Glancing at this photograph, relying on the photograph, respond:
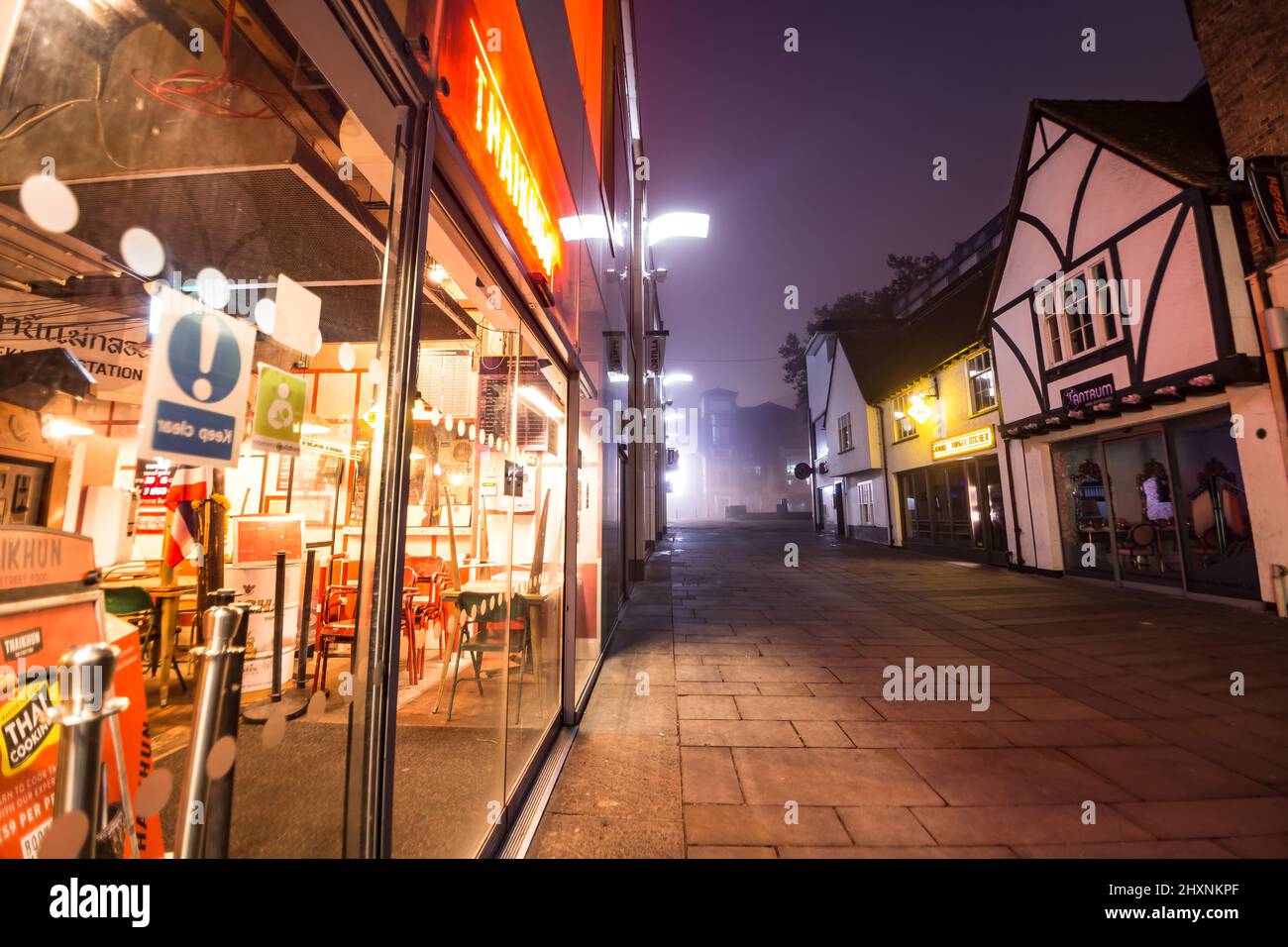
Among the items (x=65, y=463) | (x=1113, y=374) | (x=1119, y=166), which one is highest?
(x=1119, y=166)

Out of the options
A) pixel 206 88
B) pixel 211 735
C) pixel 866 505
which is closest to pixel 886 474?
pixel 866 505

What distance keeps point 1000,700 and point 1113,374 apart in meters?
8.30

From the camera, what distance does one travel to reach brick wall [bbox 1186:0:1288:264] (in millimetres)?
7055

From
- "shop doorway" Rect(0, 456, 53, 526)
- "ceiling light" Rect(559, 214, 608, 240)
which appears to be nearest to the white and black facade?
"ceiling light" Rect(559, 214, 608, 240)

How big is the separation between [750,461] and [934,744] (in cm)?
6175

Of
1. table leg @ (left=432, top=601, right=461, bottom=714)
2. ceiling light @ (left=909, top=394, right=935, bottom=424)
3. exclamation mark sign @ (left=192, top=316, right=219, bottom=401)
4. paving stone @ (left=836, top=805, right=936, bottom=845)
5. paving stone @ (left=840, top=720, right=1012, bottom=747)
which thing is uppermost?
ceiling light @ (left=909, top=394, right=935, bottom=424)

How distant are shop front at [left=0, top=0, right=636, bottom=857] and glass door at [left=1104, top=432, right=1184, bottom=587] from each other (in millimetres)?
10841

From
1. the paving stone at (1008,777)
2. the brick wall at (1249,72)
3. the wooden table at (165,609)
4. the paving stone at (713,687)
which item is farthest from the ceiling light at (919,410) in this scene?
the wooden table at (165,609)

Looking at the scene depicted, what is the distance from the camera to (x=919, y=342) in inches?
693

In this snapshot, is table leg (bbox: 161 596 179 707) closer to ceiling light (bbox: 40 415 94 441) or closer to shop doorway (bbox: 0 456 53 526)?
shop doorway (bbox: 0 456 53 526)

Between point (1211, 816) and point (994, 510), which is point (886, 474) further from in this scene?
point (1211, 816)
